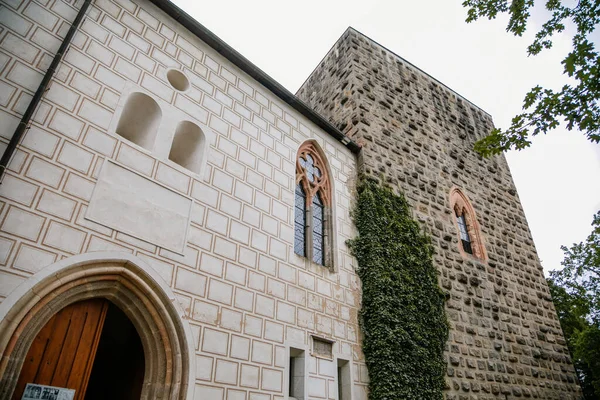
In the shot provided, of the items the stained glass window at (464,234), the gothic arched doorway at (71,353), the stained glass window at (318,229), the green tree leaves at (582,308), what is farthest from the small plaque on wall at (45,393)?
the green tree leaves at (582,308)

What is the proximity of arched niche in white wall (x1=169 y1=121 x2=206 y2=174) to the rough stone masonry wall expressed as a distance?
3.65 m

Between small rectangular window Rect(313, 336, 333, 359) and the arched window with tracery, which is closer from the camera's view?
small rectangular window Rect(313, 336, 333, 359)

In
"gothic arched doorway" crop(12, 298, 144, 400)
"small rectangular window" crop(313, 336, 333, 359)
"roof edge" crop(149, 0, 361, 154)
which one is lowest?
"gothic arched doorway" crop(12, 298, 144, 400)

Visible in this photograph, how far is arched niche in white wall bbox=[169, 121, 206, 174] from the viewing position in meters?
5.74

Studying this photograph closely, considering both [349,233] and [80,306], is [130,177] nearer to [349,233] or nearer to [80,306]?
[80,306]

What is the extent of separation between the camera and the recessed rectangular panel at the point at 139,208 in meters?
4.41

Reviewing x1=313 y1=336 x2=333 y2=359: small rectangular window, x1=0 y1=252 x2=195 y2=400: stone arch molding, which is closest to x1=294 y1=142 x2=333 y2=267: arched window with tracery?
x1=313 y1=336 x2=333 y2=359: small rectangular window

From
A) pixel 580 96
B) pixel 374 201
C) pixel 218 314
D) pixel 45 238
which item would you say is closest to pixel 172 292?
pixel 218 314

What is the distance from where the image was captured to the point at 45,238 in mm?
3877

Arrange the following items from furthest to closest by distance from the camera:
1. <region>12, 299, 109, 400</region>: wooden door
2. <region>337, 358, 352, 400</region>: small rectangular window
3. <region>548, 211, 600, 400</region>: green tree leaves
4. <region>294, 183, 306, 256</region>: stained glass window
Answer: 1. <region>548, 211, 600, 400</region>: green tree leaves
2. <region>294, 183, 306, 256</region>: stained glass window
3. <region>337, 358, 352, 400</region>: small rectangular window
4. <region>12, 299, 109, 400</region>: wooden door

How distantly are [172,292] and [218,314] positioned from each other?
0.64 metres

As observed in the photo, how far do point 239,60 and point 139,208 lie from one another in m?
3.37

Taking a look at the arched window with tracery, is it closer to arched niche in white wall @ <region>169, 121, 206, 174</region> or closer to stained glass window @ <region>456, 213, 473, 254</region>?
arched niche in white wall @ <region>169, 121, 206, 174</region>

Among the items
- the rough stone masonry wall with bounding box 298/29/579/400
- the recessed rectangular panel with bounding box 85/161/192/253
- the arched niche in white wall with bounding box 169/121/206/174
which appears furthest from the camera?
the rough stone masonry wall with bounding box 298/29/579/400
